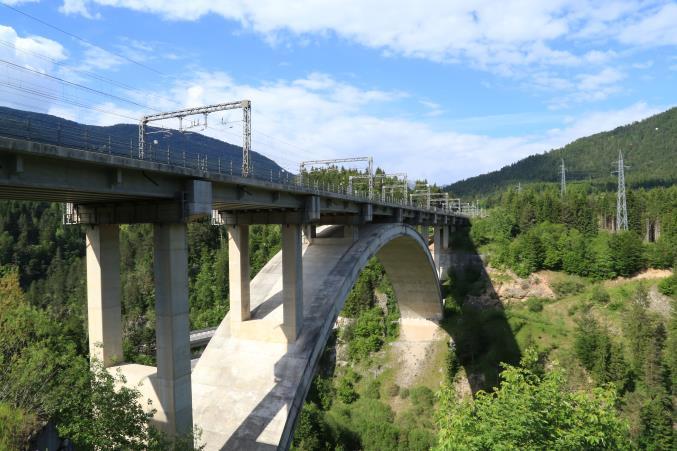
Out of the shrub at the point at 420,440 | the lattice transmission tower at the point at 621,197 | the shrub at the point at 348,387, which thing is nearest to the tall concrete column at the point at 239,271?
the shrub at the point at 420,440

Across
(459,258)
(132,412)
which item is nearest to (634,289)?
(459,258)

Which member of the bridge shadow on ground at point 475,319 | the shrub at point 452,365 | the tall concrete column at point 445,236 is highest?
the tall concrete column at point 445,236

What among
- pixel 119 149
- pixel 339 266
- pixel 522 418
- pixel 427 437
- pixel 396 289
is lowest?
pixel 427 437

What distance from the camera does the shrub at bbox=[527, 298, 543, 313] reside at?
164 feet

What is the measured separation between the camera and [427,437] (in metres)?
38.1

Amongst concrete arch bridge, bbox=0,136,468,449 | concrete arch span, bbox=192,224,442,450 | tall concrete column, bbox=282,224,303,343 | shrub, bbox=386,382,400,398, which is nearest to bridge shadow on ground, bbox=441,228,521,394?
shrub, bbox=386,382,400,398

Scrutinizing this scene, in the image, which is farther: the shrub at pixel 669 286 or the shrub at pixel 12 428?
the shrub at pixel 669 286

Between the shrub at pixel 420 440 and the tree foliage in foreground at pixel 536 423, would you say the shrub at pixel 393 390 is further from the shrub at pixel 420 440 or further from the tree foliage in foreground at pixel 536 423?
the tree foliage in foreground at pixel 536 423

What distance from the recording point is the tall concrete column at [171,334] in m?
14.2

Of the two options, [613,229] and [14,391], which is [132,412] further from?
[613,229]

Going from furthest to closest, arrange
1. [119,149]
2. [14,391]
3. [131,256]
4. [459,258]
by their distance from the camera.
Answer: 1. [131,256]
2. [459,258]
3. [14,391]
4. [119,149]

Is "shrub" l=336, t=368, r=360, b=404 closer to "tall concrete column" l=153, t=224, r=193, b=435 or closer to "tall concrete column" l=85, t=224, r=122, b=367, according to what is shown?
"tall concrete column" l=85, t=224, r=122, b=367

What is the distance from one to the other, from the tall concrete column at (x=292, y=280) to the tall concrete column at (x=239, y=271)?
2024mm

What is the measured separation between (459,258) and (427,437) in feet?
91.8
